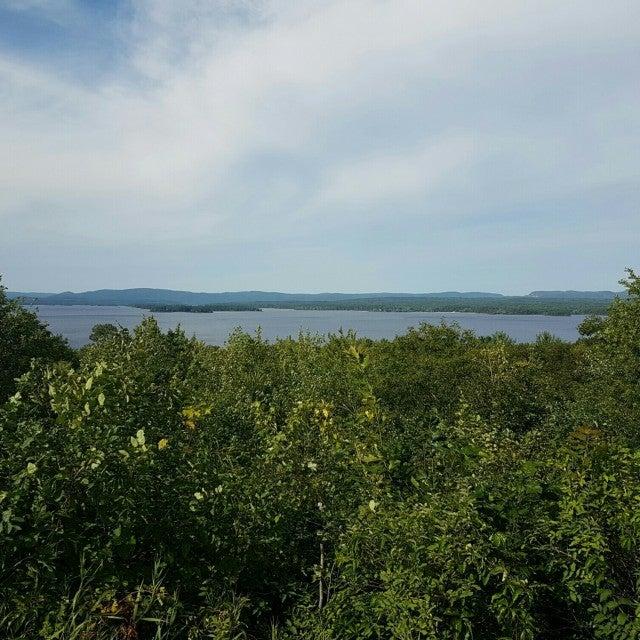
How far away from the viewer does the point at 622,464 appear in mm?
8000

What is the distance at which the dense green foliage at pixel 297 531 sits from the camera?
611cm

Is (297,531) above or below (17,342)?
below

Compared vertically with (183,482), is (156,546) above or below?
below

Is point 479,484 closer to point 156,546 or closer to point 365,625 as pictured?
point 365,625

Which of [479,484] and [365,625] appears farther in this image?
[479,484]

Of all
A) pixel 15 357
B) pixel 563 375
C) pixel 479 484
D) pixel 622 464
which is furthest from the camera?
pixel 563 375

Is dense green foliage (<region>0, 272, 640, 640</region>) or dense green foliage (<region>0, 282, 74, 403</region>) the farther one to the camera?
dense green foliage (<region>0, 282, 74, 403</region>)

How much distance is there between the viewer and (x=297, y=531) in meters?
8.94

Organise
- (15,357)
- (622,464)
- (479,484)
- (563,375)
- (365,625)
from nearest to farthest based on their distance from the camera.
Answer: (365,625) → (479,484) → (622,464) → (15,357) → (563,375)

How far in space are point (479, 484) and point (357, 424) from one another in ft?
8.39

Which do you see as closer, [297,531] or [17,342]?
[297,531]

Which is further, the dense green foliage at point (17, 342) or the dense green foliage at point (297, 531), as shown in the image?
the dense green foliage at point (17, 342)

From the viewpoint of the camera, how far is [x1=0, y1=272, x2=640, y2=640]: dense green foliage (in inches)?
241

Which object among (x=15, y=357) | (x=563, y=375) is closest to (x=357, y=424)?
(x=15, y=357)
